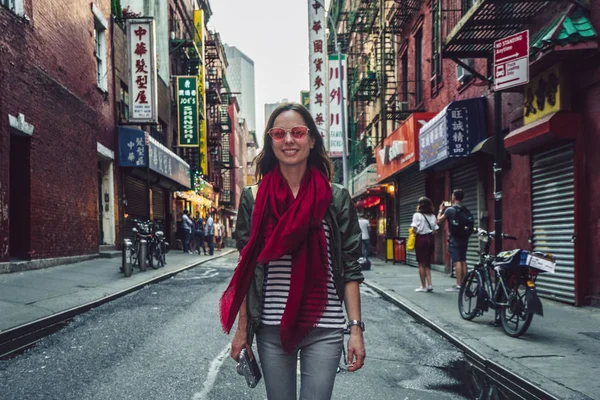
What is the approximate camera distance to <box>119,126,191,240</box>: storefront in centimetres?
2138

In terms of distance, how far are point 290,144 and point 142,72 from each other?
1914cm

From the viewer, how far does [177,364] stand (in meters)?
5.71

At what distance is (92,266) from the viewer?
15.7 meters

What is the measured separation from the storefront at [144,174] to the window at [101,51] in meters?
2.13

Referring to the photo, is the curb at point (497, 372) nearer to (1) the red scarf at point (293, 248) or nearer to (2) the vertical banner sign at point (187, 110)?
(1) the red scarf at point (293, 248)

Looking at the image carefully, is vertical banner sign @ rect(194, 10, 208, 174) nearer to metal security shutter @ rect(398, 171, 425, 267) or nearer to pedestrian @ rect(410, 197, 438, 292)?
metal security shutter @ rect(398, 171, 425, 267)

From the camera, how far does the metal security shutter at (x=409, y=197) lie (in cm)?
2039

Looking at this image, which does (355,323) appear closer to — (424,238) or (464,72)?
(424,238)

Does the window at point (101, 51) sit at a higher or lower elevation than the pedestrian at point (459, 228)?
higher

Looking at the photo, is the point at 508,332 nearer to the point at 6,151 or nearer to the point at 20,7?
the point at 6,151

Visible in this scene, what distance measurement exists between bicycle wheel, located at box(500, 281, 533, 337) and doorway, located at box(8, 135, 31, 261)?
10767 mm

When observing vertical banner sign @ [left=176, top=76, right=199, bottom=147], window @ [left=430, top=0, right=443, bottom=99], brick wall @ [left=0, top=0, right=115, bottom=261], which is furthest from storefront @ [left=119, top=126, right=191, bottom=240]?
window @ [left=430, top=0, right=443, bottom=99]

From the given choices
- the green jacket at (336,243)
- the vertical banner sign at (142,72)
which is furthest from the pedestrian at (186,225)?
the green jacket at (336,243)

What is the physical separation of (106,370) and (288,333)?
12.2 feet
